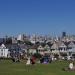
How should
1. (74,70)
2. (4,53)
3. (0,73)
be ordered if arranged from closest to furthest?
(0,73)
(74,70)
(4,53)

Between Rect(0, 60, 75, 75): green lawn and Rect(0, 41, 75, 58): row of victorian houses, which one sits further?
Rect(0, 41, 75, 58): row of victorian houses

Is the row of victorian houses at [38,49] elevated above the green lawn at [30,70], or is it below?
above

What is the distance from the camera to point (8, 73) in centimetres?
3809

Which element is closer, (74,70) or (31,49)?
(74,70)

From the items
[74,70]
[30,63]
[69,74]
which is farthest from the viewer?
[30,63]

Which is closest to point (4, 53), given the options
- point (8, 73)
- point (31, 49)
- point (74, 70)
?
point (31, 49)

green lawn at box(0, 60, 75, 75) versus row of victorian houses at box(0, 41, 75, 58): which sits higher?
row of victorian houses at box(0, 41, 75, 58)

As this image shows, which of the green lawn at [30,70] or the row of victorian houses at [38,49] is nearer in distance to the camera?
the green lawn at [30,70]

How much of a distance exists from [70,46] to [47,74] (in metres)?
101

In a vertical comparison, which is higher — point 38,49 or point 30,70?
point 38,49

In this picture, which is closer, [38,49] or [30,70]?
[30,70]

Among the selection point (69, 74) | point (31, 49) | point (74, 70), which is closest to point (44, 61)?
point (74, 70)

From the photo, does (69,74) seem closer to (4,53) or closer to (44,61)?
(44,61)

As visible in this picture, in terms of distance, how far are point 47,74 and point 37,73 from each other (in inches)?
43.7
